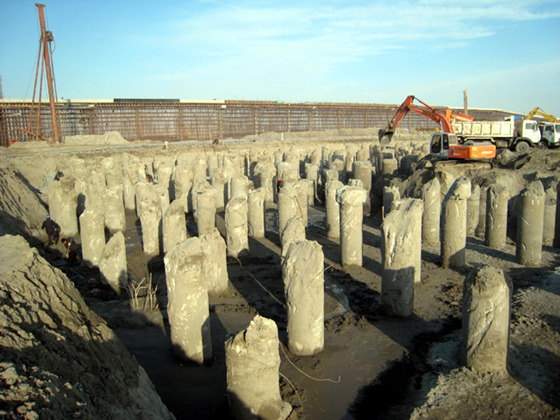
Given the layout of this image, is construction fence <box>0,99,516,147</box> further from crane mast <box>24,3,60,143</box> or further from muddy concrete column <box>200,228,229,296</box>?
muddy concrete column <box>200,228,229,296</box>

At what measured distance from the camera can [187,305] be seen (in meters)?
5.81

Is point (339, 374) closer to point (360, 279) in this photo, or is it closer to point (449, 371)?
point (449, 371)

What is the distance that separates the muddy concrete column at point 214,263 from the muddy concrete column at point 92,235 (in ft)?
10.4

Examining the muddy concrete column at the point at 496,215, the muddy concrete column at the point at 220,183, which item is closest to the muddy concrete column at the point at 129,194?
the muddy concrete column at the point at 220,183

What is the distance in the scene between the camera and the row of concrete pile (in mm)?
5211

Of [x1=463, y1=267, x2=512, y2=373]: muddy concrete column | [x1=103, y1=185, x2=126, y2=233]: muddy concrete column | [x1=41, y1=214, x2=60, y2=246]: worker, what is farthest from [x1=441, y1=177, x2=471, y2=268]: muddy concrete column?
[x1=41, y1=214, x2=60, y2=246]: worker

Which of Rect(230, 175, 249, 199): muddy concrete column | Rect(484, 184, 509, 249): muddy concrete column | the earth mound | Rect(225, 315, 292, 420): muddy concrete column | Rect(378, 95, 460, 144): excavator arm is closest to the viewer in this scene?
the earth mound

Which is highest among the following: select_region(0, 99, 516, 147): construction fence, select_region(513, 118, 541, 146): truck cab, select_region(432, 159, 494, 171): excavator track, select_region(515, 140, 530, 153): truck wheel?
select_region(0, 99, 516, 147): construction fence

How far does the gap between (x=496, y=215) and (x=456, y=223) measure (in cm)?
165

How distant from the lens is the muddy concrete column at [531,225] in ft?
29.4

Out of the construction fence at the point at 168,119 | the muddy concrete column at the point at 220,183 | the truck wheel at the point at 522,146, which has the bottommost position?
the muddy concrete column at the point at 220,183

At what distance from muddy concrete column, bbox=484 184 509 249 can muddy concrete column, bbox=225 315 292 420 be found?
23.9 feet

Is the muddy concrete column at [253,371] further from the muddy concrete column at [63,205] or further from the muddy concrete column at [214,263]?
the muddy concrete column at [63,205]

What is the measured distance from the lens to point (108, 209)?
1320 centimetres
